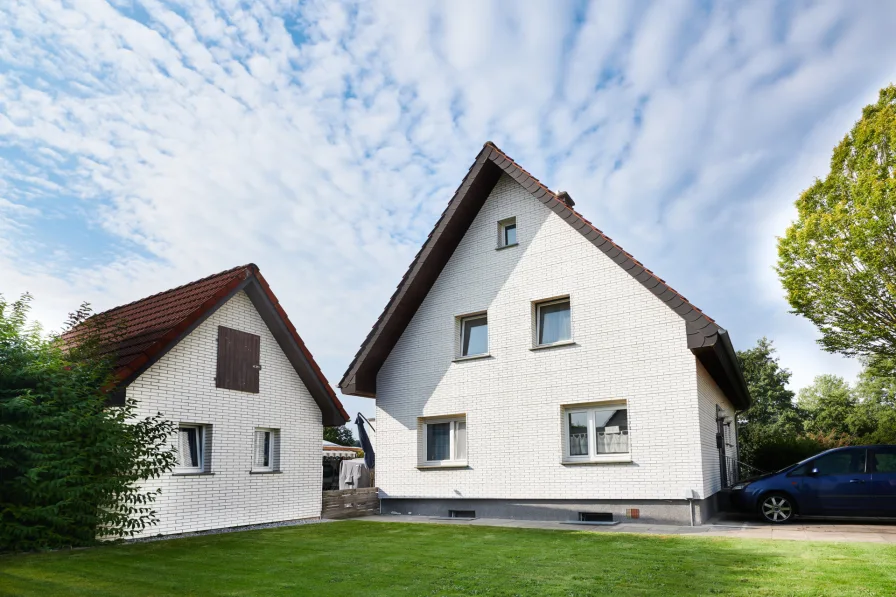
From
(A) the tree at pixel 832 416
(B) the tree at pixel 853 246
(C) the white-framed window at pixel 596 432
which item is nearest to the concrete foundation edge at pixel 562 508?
(C) the white-framed window at pixel 596 432

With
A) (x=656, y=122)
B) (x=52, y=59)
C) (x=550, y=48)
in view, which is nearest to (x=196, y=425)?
(x=52, y=59)

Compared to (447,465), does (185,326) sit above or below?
above

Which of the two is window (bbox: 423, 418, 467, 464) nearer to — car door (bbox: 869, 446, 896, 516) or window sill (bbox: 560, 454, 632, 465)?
window sill (bbox: 560, 454, 632, 465)

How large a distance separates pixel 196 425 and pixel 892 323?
19.0 m

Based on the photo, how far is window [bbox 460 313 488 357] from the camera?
15203 millimetres

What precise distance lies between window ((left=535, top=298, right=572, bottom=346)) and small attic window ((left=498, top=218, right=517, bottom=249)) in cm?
180

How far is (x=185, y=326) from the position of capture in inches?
481

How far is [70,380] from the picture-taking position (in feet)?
31.3

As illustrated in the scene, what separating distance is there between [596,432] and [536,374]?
1.73 m

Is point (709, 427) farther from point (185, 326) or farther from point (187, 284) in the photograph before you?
point (187, 284)

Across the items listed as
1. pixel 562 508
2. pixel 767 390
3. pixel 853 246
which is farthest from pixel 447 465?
pixel 767 390

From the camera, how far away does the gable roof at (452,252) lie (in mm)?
13570

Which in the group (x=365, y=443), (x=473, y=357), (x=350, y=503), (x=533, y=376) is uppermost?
(x=473, y=357)

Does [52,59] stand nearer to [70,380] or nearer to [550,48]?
[70,380]
